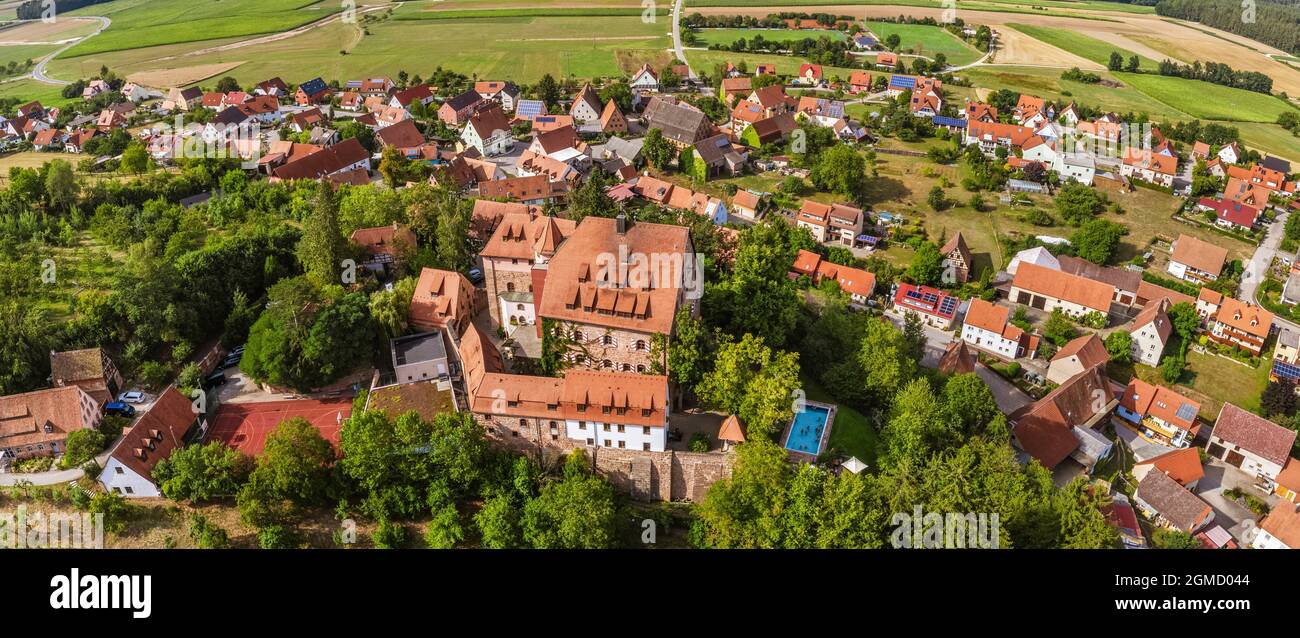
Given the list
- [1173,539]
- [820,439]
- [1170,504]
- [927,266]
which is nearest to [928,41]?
[927,266]

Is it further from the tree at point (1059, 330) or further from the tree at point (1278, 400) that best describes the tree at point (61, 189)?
the tree at point (1278, 400)

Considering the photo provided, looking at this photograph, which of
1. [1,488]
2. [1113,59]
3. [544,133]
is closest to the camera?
[1,488]

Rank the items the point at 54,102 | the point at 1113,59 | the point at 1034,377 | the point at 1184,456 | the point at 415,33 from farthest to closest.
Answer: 1. the point at 415,33
2. the point at 1113,59
3. the point at 54,102
4. the point at 1034,377
5. the point at 1184,456

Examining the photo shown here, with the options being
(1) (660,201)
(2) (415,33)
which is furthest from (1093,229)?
(2) (415,33)

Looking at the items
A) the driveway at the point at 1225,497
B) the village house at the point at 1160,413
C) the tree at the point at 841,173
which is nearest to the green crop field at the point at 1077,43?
the tree at the point at 841,173

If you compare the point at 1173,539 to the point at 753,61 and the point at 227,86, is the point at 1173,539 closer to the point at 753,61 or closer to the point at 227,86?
the point at 753,61

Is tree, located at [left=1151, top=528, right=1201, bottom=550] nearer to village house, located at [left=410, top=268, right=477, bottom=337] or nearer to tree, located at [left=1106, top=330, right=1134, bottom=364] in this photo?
tree, located at [left=1106, top=330, right=1134, bottom=364]
